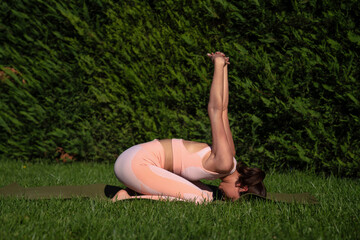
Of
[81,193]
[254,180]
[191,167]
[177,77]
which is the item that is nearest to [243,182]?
[254,180]

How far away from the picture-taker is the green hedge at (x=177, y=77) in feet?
14.5

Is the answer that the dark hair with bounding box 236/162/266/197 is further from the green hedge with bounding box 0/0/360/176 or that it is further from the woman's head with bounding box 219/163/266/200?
the green hedge with bounding box 0/0/360/176

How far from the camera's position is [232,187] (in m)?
3.28

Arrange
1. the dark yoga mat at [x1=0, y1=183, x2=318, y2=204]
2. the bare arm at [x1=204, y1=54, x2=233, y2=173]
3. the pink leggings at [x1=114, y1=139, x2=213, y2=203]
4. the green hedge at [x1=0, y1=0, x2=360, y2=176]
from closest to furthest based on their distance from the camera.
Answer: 1. the bare arm at [x1=204, y1=54, x2=233, y2=173]
2. the pink leggings at [x1=114, y1=139, x2=213, y2=203]
3. the dark yoga mat at [x1=0, y1=183, x2=318, y2=204]
4. the green hedge at [x1=0, y1=0, x2=360, y2=176]

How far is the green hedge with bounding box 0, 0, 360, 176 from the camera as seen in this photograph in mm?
4406

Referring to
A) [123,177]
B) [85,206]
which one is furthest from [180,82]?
[85,206]

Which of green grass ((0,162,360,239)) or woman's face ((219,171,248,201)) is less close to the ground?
green grass ((0,162,360,239))

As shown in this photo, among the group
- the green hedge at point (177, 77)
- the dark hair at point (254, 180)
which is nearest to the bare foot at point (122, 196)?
the dark hair at point (254, 180)

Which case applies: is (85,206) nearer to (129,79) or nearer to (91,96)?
(129,79)

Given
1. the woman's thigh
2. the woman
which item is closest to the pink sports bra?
the woman

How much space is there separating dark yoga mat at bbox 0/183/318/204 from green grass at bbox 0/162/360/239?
0.14m

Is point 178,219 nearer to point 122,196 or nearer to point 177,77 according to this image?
point 122,196

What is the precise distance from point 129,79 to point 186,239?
3737 millimetres

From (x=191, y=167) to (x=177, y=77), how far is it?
2.16 meters
